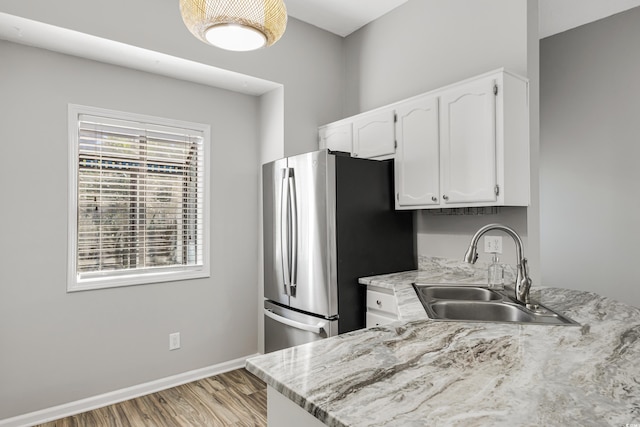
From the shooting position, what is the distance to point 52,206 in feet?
8.12

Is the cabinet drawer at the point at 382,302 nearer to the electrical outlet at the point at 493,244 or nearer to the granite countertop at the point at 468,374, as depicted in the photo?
the electrical outlet at the point at 493,244

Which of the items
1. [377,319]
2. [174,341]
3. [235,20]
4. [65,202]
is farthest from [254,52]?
[174,341]

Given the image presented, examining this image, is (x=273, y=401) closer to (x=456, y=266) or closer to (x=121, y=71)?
(x=456, y=266)

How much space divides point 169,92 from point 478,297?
8.67 feet

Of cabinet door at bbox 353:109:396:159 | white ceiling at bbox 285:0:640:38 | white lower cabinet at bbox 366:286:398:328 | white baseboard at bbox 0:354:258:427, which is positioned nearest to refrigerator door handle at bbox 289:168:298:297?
white lower cabinet at bbox 366:286:398:328

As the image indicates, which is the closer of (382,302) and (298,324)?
(382,302)

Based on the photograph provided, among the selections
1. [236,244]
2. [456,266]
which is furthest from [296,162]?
[456,266]

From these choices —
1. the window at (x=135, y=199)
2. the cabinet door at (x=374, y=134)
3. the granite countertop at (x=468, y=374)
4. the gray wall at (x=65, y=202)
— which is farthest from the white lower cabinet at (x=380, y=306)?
the window at (x=135, y=199)

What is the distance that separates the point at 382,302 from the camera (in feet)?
7.65

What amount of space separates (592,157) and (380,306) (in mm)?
2444

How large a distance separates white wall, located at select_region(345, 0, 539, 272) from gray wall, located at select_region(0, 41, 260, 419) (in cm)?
121

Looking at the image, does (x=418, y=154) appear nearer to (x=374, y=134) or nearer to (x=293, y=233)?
(x=374, y=134)

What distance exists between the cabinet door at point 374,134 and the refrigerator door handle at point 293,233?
0.64 m

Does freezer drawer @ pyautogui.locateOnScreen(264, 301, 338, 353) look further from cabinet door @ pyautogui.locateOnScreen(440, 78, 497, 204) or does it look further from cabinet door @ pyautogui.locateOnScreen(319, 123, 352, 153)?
cabinet door @ pyautogui.locateOnScreen(319, 123, 352, 153)
